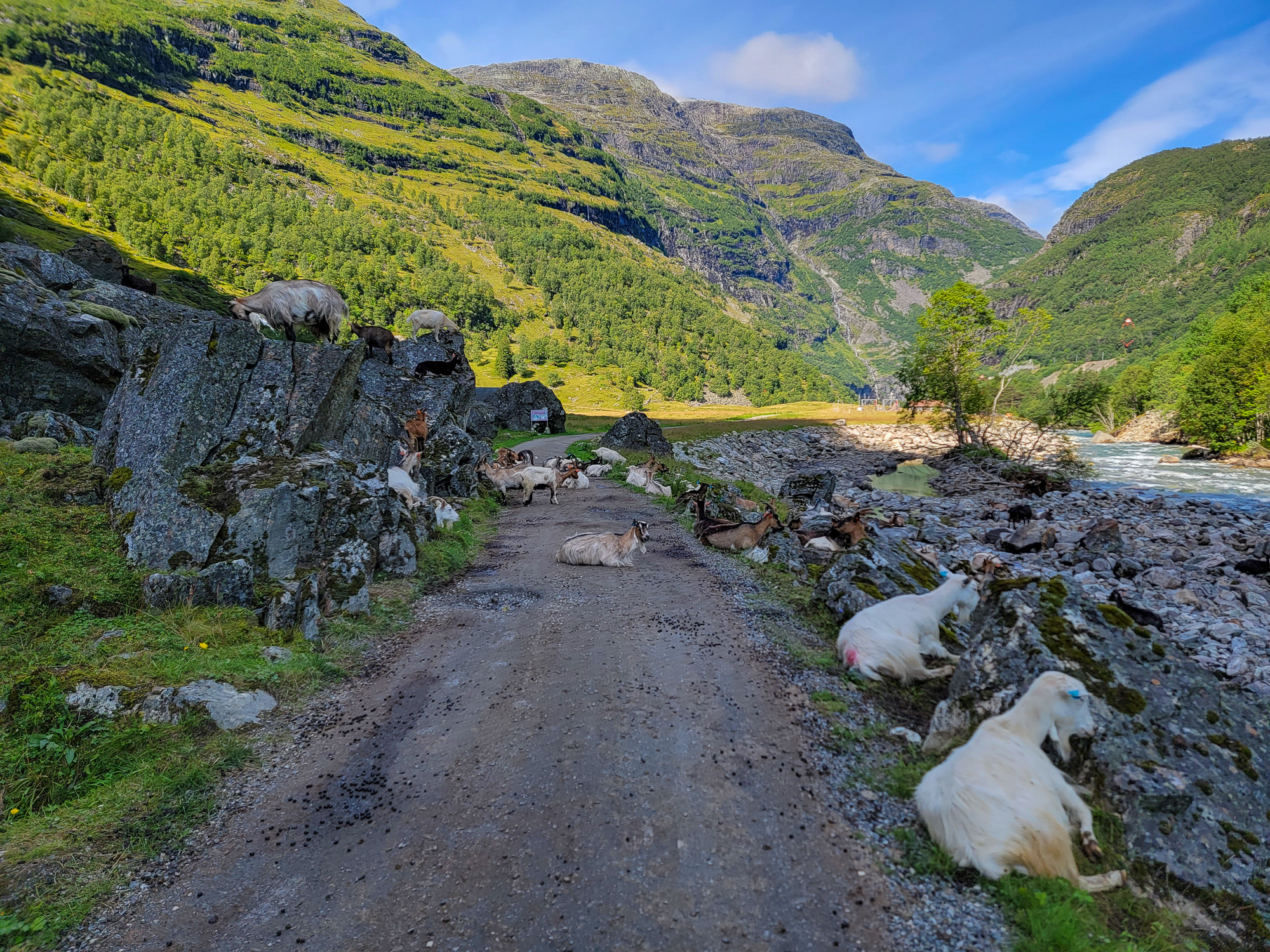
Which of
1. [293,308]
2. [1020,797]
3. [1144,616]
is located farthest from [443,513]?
[1144,616]

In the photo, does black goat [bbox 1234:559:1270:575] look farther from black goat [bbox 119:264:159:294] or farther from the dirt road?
black goat [bbox 119:264:159:294]

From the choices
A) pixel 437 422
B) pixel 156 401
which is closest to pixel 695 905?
pixel 156 401

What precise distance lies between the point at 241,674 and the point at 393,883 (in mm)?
3864

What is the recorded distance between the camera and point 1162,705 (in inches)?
202

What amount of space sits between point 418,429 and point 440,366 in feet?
13.0

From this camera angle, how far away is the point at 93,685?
562 cm

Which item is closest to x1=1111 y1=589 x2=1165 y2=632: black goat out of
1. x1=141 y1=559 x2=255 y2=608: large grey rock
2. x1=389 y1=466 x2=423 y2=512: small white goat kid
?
x1=141 y1=559 x2=255 y2=608: large grey rock

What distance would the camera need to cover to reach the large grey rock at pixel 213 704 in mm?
5676

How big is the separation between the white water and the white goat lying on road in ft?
116

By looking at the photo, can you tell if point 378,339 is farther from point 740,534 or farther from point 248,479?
point 740,534

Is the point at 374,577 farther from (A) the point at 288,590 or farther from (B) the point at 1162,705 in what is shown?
(B) the point at 1162,705

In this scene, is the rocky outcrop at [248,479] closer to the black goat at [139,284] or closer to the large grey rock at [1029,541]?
the black goat at [139,284]

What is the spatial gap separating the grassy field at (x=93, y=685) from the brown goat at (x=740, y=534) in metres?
8.08

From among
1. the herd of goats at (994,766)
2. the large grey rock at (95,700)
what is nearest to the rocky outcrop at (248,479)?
the large grey rock at (95,700)
